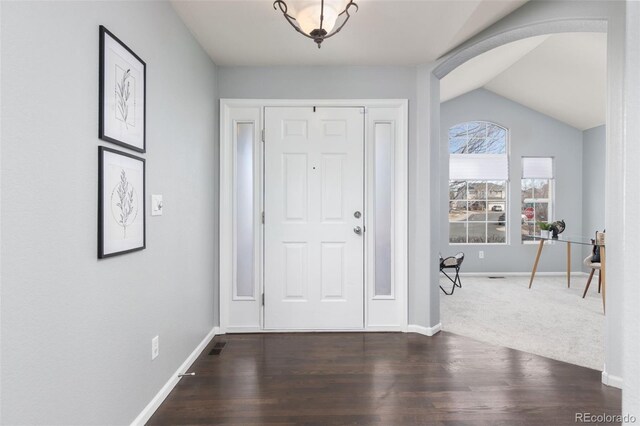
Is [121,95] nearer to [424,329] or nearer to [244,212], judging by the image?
[244,212]

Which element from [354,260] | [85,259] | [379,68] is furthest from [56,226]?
[379,68]

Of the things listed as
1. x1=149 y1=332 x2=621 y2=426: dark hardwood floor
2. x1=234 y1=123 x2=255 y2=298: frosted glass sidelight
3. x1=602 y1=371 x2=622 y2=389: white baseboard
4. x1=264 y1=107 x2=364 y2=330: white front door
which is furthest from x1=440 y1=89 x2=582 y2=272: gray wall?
x1=234 y1=123 x2=255 y2=298: frosted glass sidelight

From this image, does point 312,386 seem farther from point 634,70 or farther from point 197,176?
point 634,70

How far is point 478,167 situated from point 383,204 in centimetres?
334

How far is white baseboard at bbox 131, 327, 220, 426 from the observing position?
1780 mm

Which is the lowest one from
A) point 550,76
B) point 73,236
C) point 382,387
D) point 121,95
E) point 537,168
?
point 382,387

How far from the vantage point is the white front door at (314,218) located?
122 inches

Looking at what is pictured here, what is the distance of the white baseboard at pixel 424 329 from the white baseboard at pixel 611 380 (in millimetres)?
1203

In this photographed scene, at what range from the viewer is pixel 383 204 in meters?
3.15

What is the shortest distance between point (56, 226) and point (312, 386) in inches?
68.0

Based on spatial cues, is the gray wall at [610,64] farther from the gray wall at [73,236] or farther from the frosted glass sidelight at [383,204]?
the gray wall at [73,236]

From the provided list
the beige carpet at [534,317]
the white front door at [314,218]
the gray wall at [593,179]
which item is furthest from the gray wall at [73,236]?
the gray wall at [593,179]

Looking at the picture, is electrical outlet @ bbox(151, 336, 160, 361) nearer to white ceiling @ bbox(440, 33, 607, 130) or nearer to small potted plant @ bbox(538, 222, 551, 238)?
white ceiling @ bbox(440, 33, 607, 130)

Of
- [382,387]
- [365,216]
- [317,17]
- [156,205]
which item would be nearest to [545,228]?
[365,216]
